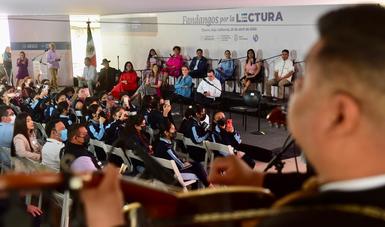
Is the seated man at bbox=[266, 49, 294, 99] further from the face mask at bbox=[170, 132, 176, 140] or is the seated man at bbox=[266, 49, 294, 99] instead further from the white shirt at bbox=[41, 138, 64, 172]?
the white shirt at bbox=[41, 138, 64, 172]

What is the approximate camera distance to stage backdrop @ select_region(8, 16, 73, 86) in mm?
9742

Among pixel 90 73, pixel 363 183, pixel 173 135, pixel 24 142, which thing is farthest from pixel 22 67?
pixel 363 183

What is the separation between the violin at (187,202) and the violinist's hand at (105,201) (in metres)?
0.01

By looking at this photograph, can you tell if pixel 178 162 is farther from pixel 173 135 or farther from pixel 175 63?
pixel 175 63

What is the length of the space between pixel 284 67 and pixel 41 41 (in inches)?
218

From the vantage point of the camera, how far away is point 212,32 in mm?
9320

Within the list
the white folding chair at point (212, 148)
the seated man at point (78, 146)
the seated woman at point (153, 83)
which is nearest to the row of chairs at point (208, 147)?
the white folding chair at point (212, 148)

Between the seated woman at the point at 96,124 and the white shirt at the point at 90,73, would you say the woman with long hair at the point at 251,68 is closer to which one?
the seated woman at the point at 96,124

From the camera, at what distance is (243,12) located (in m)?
8.65

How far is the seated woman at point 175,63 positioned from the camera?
959cm

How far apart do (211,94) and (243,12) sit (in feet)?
5.98

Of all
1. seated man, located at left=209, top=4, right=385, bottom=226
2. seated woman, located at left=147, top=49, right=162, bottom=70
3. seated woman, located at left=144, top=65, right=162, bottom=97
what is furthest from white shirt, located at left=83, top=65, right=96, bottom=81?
seated man, located at left=209, top=4, right=385, bottom=226

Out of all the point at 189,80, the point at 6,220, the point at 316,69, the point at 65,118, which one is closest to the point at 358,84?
the point at 316,69

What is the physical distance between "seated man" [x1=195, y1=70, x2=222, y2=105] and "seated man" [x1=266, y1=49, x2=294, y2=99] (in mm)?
1028
